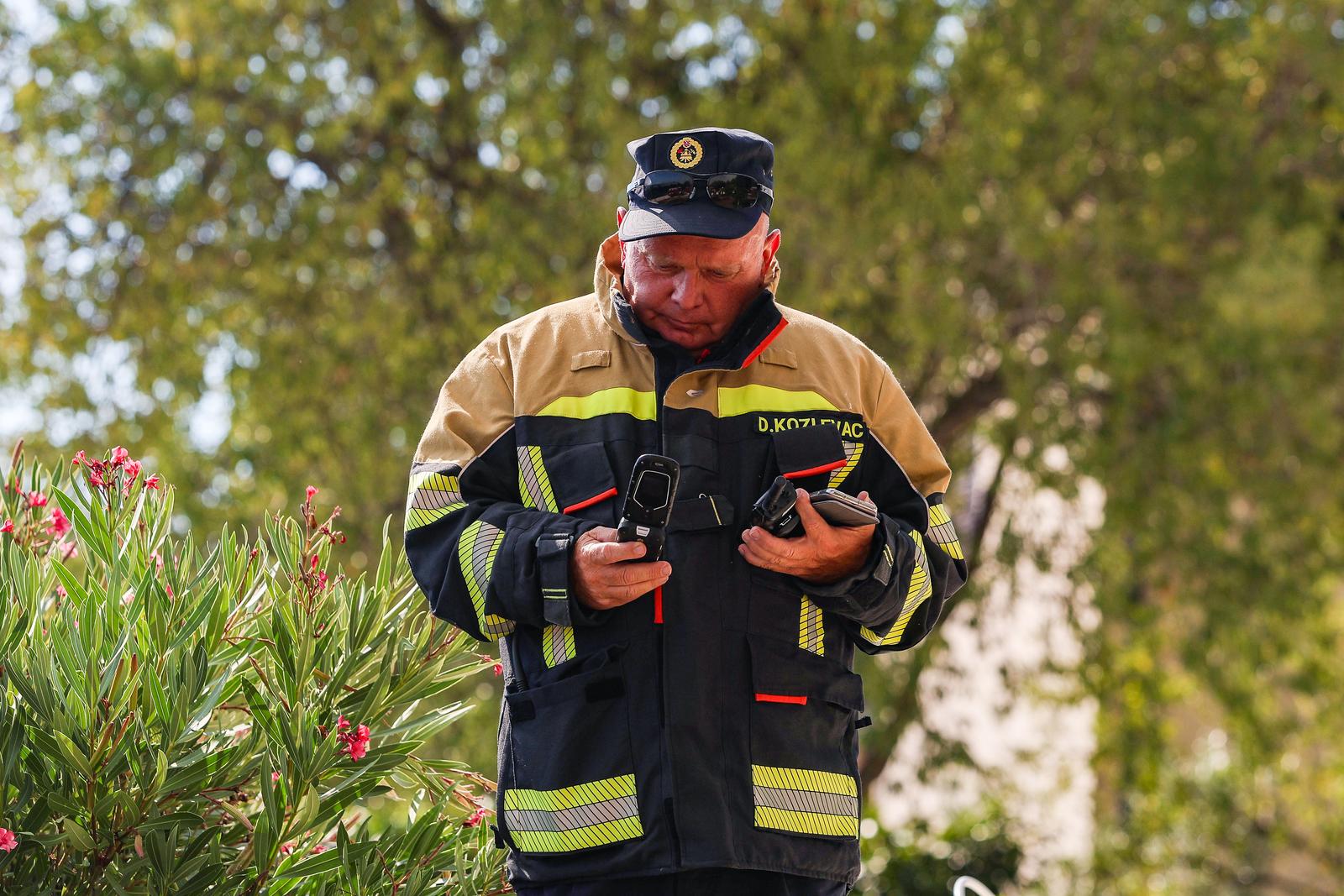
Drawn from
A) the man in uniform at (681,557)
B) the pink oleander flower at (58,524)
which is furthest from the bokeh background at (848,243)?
the man in uniform at (681,557)

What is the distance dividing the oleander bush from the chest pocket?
0.50m

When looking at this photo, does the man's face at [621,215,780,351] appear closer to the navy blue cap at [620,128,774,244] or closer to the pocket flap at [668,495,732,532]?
the navy blue cap at [620,128,774,244]

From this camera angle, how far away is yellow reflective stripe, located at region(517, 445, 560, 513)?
2.36 m

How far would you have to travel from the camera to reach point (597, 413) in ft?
7.80

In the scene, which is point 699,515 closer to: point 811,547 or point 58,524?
point 811,547

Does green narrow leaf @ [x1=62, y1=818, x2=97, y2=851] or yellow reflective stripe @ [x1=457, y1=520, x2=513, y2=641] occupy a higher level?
yellow reflective stripe @ [x1=457, y1=520, x2=513, y2=641]

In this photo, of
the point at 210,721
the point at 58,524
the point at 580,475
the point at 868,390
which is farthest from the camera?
the point at 58,524

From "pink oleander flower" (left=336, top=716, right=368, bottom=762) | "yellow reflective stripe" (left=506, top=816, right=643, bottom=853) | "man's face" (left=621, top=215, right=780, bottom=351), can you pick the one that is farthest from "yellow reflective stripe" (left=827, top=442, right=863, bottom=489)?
"pink oleander flower" (left=336, top=716, right=368, bottom=762)

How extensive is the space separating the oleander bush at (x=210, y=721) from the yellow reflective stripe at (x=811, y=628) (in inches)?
30.5

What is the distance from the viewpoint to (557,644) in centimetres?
229

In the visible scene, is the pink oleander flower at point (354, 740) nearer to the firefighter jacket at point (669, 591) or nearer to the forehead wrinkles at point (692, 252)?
the firefighter jacket at point (669, 591)

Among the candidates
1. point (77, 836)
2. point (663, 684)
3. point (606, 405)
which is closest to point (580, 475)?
point (606, 405)

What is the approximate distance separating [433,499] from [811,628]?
59 centimetres

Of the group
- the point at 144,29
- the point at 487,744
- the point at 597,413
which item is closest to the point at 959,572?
the point at 597,413
